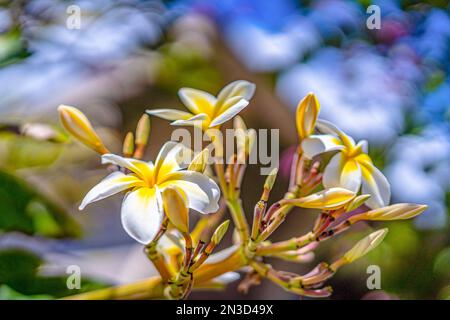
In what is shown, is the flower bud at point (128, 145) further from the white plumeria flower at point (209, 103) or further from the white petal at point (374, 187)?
the white petal at point (374, 187)

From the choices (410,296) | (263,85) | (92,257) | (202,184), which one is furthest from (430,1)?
(92,257)

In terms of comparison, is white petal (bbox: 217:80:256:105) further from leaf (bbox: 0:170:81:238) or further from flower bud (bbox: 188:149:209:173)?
leaf (bbox: 0:170:81:238)

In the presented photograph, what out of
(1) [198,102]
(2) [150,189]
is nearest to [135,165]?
(2) [150,189]

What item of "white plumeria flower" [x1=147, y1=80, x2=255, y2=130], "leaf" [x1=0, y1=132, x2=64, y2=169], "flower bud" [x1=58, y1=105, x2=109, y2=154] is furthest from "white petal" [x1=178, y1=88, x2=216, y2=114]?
"leaf" [x1=0, y1=132, x2=64, y2=169]

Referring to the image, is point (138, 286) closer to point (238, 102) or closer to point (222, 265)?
point (222, 265)

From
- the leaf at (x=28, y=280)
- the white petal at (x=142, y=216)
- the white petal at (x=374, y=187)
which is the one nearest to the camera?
the white petal at (x=142, y=216)

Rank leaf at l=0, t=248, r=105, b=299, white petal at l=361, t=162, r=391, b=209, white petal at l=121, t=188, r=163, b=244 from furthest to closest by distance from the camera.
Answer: leaf at l=0, t=248, r=105, b=299 < white petal at l=361, t=162, r=391, b=209 < white petal at l=121, t=188, r=163, b=244

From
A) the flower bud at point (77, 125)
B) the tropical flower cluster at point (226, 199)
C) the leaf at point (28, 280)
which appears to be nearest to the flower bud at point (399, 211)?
the tropical flower cluster at point (226, 199)
